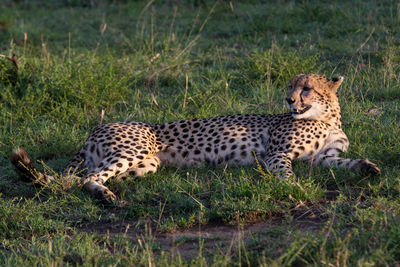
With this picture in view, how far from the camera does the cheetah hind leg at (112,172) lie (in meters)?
4.36

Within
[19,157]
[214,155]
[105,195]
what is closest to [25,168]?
[19,157]

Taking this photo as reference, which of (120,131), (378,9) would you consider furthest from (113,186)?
(378,9)

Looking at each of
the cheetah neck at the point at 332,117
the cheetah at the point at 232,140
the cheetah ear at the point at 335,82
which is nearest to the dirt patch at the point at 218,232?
the cheetah at the point at 232,140

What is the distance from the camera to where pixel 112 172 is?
464 centimetres

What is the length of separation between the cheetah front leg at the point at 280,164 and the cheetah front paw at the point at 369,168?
0.52 metres

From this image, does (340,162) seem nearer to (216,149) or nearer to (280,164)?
(280,164)

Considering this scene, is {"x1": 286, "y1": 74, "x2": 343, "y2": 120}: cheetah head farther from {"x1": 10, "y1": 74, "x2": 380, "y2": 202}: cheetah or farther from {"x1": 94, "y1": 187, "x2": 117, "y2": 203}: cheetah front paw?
{"x1": 94, "y1": 187, "x2": 117, "y2": 203}: cheetah front paw

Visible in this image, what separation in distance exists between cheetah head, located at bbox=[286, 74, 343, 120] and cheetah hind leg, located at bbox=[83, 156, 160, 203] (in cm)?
127

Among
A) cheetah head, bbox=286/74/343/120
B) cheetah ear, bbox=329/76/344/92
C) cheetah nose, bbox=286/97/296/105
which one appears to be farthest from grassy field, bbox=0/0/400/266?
cheetah nose, bbox=286/97/296/105

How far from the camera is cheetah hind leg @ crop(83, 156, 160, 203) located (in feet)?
14.3

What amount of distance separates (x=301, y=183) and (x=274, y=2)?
5932mm

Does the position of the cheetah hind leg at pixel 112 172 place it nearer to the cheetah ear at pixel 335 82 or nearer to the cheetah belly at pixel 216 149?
the cheetah belly at pixel 216 149

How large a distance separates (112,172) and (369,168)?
1967 mm

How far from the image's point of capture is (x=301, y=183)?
4176mm
